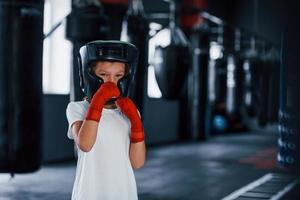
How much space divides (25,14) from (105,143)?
Answer: 14.1 ft

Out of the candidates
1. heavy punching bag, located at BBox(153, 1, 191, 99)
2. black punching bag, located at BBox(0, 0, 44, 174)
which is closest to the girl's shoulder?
black punching bag, located at BBox(0, 0, 44, 174)

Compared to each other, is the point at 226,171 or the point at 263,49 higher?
the point at 263,49

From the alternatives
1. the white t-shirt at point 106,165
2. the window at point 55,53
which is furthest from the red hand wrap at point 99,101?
the window at point 55,53

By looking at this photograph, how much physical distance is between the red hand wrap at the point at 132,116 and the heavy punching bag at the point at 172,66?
5288mm

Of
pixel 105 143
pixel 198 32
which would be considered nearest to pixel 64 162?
pixel 198 32

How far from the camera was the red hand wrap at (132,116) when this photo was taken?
7.25 ft

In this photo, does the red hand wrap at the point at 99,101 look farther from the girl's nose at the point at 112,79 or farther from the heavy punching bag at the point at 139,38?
the heavy punching bag at the point at 139,38

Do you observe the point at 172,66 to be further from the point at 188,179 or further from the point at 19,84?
the point at 19,84

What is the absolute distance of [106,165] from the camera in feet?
7.22

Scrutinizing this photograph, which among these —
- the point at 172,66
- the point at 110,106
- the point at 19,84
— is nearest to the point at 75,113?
the point at 110,106

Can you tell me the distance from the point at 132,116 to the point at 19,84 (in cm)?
410

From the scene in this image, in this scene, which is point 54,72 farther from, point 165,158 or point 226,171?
point 226,171

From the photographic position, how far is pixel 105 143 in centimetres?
221

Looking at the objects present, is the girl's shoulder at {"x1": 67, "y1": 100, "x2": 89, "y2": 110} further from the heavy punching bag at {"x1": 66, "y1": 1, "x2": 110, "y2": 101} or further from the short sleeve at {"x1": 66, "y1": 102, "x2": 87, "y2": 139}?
the heavy punching bag at {"x1": 66, "y1": 1, "x2": 110, "y2": 101}
